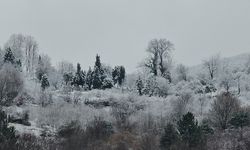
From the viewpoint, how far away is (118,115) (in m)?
51.3

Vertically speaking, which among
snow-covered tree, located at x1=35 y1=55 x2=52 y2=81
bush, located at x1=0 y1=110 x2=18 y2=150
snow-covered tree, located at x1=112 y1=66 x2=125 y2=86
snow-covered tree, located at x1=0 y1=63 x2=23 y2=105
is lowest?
bush, located at x1=0 y1=110 x2=18 y2=150

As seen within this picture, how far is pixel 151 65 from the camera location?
82.1m

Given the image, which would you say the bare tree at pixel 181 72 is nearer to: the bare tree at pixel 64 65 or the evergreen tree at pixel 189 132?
the bare tree at pixel 64 65

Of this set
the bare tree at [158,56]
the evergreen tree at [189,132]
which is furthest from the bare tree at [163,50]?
the evergreen tree at [189,132]

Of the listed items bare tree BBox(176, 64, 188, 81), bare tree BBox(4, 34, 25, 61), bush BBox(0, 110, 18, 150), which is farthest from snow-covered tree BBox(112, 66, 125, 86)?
bush BBox(0, 110, 18, 150)

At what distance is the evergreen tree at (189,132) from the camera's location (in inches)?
1496

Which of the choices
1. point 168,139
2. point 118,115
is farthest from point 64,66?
point 168,139

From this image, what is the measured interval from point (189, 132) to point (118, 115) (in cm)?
1401

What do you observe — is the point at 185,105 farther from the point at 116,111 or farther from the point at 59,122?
the point at 59,122

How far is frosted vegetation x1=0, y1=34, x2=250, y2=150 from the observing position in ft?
125

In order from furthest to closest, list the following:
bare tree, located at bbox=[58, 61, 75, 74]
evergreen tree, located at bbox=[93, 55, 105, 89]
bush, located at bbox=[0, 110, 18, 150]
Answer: bare tree, located at bbox=[58, 61, 75, 74]
evergreen tree, located at bbox=[93, 55, 105, 89]
bush, located at bbox=[0, 110, 18, 150]

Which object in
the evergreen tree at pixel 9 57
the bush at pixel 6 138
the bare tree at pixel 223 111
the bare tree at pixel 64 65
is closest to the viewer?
the bush at pixel 6 138

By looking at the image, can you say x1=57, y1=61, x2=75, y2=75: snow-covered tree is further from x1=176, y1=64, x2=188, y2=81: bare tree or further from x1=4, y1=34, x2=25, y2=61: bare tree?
x1=176, y1=64, x2=188, y2=81: bare tree

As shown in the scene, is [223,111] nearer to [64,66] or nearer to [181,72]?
[181,72]
